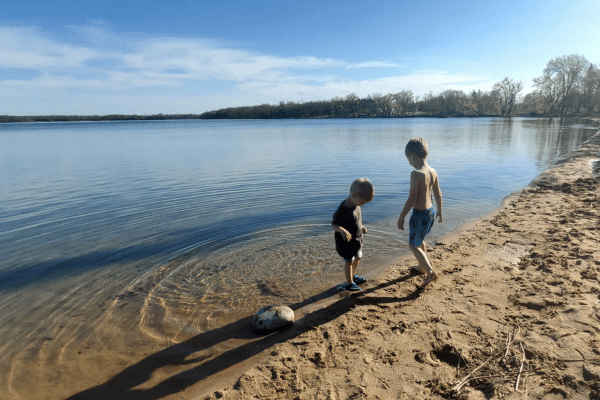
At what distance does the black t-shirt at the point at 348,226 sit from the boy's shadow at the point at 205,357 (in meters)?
0.75

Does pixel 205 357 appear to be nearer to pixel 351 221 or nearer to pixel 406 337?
pixel 406 337

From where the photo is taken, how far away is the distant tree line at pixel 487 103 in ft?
213

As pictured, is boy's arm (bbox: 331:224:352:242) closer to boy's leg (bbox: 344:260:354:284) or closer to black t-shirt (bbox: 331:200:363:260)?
black t-shirt (bbox: 331:200:363:260)

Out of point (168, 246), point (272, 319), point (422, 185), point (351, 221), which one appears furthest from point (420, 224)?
point (168, 246)

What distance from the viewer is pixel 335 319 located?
13.4ft

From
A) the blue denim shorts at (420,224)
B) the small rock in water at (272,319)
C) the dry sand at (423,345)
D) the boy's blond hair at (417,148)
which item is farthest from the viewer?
the blue denim shorts at (420,224)

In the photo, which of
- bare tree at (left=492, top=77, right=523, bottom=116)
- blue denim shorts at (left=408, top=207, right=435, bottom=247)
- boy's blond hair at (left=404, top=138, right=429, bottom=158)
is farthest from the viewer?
bare tree at (left=492, top=77, right=523, bottom=116)

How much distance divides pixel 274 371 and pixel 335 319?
1149 mm

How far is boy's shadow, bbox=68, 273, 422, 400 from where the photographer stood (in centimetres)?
324

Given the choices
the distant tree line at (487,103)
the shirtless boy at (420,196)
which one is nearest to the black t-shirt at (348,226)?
the shirtless boy at (420,196)

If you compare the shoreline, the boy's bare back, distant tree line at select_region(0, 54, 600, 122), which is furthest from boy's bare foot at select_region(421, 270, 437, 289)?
distant tree line at select_region(0, 54, 600, 122)

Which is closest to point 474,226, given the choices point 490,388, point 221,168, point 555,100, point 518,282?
point 518,282

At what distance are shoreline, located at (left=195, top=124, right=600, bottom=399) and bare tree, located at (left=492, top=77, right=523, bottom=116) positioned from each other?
117 meters

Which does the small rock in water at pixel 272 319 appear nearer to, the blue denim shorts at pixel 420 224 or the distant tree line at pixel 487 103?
the blue denim shorts at pixel 420 224
